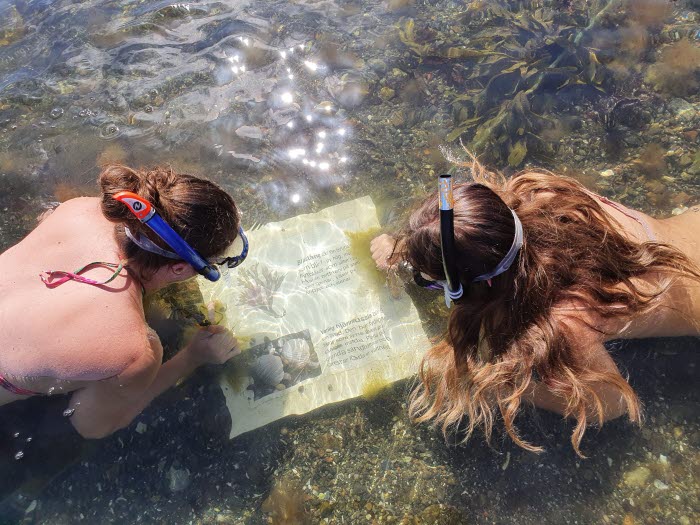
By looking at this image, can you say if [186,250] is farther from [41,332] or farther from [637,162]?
[637,162]

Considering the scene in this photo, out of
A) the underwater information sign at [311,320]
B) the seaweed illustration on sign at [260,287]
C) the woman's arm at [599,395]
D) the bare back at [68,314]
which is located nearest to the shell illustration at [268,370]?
the underwater information sign at [311,320]

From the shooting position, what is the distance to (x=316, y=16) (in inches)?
184

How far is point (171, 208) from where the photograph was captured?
6.49 ft

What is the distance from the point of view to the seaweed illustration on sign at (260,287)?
3252mm

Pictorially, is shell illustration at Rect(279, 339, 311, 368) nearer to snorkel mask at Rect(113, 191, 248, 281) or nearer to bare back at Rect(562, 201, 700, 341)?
snorkel mask at Rect(113, 191, 248, 281)

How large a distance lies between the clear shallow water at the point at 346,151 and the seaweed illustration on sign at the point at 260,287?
529 mm

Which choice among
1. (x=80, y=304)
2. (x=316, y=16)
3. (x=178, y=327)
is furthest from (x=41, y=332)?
(x=316, y=16)

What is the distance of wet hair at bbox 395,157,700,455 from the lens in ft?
6.42

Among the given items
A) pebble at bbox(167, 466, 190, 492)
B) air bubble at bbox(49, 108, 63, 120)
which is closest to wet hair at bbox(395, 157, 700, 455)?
pebble at bbox(167, 466, 190, 492)

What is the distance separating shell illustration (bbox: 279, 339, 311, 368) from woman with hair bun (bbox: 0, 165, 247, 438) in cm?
91

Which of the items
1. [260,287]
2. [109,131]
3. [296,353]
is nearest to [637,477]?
[296,353]

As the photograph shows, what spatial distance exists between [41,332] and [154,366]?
0.64 metres

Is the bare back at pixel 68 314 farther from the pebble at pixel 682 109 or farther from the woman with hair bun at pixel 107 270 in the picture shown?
the pebble at pixel 682 109

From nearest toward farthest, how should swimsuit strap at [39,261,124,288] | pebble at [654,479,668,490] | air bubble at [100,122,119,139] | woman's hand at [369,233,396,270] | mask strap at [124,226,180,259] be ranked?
mask strap at [124,226,180,259]
swimsuit strap at [39,261,124,288]
pebble at [654,479,668,490]
woman's hand at [369,233,396,270]
air bubble at [100,122,119,139]
